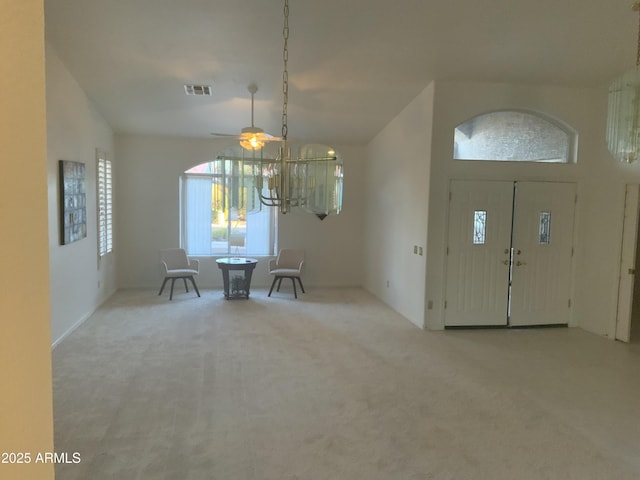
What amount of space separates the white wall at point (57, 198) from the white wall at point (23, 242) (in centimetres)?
365

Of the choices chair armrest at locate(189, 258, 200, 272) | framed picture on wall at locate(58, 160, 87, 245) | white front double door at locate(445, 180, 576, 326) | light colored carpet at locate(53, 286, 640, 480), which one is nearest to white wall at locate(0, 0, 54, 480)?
light colored carpet at locate(53, 286, 640, 480)

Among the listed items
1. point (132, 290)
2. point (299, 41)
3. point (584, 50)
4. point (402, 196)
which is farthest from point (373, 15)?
point (132, 290)

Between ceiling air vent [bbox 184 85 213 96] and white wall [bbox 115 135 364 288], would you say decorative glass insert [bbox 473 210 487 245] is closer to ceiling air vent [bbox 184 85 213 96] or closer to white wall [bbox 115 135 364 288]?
white wall [bbox 115 135 364 288]

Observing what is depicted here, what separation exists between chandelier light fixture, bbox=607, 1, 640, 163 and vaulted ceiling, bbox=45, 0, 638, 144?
4.44 feet

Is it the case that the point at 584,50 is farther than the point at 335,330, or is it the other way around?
the point at 335,330

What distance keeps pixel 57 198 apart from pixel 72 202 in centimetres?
41

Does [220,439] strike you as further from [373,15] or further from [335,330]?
[373,15]

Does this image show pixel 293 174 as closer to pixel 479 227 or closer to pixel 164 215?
pixel 479 227

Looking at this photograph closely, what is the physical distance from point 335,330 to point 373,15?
3.56 meters

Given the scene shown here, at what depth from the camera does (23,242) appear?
94cm

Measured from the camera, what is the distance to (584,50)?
4.65 m

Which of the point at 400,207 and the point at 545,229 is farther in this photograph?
the point at 400,207

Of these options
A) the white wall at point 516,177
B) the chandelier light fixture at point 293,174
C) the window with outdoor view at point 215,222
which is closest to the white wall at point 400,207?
the white wall at point 516,177

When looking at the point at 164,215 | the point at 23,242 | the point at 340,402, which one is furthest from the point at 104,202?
the point at 23,242
